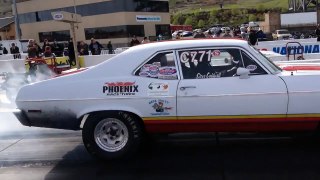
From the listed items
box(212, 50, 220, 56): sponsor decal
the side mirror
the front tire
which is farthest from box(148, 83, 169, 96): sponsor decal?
the side mirror

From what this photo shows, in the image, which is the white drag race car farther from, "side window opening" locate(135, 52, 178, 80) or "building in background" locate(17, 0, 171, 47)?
"building in background" locate(17, 0, 171, 47)

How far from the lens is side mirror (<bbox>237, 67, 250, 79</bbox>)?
5.15 metres

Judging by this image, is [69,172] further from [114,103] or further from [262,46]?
[262,46]

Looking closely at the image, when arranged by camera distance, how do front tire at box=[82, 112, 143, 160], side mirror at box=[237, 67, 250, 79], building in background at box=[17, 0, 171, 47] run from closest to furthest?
1. side mirror at box=[237, 67, 250, 79]
2. front tire at box=[82, 112, 143, 160]
3. building in background at box=[17, 0, 171, 47]

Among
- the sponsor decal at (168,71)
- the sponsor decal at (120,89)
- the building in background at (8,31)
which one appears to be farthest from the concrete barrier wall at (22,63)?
the building in background at (8,31)

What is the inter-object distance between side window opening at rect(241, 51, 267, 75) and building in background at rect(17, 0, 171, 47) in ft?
155

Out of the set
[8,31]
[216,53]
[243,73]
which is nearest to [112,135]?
[216,53]

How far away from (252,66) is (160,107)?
125cm

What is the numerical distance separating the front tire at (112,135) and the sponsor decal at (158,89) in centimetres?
44

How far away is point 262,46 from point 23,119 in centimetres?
1468

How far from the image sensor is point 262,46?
18766 millimetres

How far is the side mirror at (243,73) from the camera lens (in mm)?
5152

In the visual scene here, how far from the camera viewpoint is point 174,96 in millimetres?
5266

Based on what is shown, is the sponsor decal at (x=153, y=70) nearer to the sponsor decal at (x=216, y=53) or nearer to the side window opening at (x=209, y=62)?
the side window opening at (x=209, y=62)
